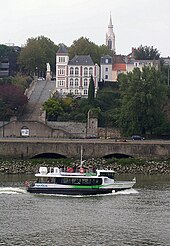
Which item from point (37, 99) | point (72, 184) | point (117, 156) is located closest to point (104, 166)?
point (117, 156)

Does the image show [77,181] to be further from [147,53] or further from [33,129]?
[147,53]

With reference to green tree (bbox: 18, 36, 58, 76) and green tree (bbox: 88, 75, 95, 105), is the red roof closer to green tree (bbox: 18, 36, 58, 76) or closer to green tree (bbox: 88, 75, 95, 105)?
A: green tree (bbox: 18, 36, 58, 76)

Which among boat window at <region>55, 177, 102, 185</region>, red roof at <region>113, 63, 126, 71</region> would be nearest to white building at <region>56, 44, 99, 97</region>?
red roof at <region>113, 63, 126, 71</region>

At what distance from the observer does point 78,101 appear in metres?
108

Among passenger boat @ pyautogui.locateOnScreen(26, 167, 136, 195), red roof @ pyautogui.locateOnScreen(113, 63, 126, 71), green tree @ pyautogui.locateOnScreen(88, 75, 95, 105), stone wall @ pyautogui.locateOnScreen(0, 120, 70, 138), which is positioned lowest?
passenger boat @ pyautogui.locateOnScreen(26, 167, 136, 195)

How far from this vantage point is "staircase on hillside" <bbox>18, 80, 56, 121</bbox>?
10450 centimetres

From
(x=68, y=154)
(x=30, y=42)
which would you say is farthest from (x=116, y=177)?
(x=30, y=42)

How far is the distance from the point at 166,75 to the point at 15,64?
3329 cm

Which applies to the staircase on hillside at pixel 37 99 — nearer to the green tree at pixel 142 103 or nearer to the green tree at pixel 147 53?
the green tree at pixel 142 103

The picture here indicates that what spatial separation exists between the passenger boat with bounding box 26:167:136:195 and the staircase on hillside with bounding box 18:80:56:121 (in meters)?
40.4

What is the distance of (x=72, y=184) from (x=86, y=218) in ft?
40.5

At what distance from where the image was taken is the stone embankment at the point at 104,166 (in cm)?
7619

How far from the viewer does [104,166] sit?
256ft

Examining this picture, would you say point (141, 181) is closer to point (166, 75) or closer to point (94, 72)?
point (94, 72)
